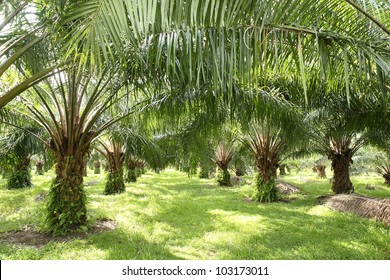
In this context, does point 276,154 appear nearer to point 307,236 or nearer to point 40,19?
point 307,236

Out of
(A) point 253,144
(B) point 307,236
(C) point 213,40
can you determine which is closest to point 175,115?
(C) point 213,40

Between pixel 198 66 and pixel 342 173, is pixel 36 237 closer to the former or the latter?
pixel 198 66

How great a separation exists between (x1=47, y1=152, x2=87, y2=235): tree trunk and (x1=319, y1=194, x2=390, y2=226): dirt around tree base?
619 centimetres

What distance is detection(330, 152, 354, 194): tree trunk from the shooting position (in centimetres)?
984

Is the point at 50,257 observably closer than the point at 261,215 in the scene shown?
Yes

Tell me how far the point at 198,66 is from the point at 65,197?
15.3 ft

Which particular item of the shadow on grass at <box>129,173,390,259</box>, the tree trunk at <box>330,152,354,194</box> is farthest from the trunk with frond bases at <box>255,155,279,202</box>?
the tree trunk at <box>330,152,354,194</box>

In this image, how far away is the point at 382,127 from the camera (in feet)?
18.5

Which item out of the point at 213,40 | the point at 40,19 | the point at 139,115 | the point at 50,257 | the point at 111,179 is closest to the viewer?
the point at 213,40

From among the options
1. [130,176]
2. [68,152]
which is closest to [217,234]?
[68,152]

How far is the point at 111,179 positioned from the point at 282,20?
34.9 ft

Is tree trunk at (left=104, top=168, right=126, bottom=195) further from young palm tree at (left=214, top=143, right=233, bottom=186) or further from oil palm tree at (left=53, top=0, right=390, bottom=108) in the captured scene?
oil palm tree at (left=53, top=0, right=390, bottom=108)

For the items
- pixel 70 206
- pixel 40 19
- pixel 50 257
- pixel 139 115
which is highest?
pixel 40 19

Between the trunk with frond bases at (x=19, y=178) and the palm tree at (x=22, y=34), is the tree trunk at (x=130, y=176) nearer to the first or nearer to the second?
the trunk with frond bases at (x=19, y=178)
